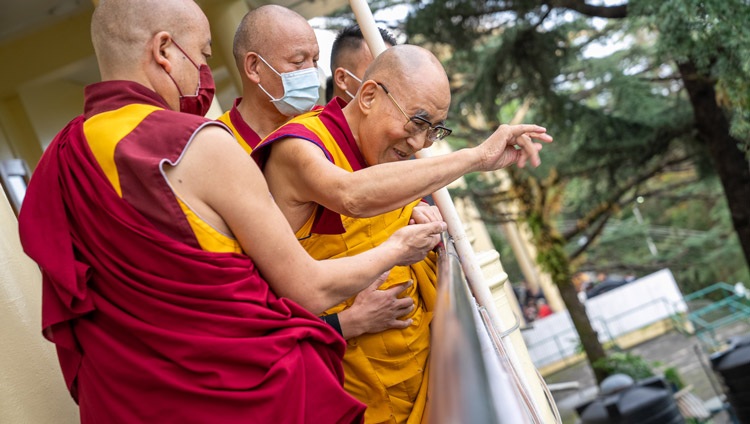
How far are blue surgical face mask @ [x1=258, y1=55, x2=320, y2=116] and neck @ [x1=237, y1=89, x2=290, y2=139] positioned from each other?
0.05 m

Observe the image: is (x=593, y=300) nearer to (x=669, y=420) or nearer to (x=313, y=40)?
(x=669, y=420)

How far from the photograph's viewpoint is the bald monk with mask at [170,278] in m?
1.86

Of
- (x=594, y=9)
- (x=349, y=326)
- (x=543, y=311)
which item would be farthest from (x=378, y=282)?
(x=543, y=311)

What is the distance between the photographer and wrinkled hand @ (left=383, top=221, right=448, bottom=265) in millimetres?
2377

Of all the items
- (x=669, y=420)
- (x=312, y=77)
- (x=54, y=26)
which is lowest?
(x=669, y=420)

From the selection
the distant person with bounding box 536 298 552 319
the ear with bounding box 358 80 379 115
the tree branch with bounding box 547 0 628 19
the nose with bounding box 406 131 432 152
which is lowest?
the distant person with bounding box 536 298 552 319

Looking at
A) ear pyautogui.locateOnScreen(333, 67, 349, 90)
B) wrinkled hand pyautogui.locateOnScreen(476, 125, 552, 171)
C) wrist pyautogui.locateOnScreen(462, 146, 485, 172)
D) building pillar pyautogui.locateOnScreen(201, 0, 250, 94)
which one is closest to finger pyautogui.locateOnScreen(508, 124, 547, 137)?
wrinkled hand pyautogui.locateOnScreen(476, 125, 552, 171)

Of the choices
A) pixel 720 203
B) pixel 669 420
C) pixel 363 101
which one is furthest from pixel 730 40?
pixel 720 203

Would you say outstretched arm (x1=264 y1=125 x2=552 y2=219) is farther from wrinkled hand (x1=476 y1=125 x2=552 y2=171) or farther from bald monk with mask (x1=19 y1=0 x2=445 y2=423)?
bald monk with mask (x1=19 y1=0 x2=445 y2=423)

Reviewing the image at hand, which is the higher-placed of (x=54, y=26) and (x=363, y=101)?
(x=54, y=26)

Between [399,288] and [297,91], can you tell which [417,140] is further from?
[297,91]

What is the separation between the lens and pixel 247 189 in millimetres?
1980

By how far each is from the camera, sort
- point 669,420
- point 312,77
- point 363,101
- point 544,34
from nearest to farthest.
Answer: point 363,101
point 312,77
point 669,420
point 544,34

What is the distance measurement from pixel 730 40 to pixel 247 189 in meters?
6.95
